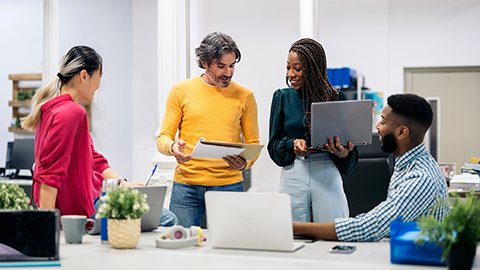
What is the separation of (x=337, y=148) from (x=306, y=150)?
0.13 m

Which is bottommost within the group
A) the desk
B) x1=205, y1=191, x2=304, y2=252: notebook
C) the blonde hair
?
the desk

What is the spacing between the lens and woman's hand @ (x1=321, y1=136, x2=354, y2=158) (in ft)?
6.29

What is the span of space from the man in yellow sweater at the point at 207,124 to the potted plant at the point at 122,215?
2.25ft

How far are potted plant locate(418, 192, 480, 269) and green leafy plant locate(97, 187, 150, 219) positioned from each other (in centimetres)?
85

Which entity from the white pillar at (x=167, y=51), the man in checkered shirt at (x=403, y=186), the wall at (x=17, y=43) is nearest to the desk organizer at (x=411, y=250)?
the man in checkered shirt at (x=403, y=186)

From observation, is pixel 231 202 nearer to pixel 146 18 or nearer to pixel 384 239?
pixel 384 239

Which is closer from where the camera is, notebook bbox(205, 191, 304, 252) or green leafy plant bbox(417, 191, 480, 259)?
green leafy plant bbox(417, 191, 480, 259)

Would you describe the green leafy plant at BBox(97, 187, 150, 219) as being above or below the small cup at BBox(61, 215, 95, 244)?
above

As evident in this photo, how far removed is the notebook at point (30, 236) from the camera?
1.28 metres

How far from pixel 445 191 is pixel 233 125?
3.40 ft

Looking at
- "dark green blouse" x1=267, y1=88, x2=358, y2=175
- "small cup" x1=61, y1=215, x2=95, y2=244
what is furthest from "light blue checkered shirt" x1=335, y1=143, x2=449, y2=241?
"small cup" x1=61, y1=215, x2=95, y2=244

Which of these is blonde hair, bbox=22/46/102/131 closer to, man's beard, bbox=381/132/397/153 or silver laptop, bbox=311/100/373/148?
silver laptop, bbox=311/100/373/148

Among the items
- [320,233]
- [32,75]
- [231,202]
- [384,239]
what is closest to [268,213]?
[231,202]

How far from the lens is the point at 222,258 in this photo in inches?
50.1
